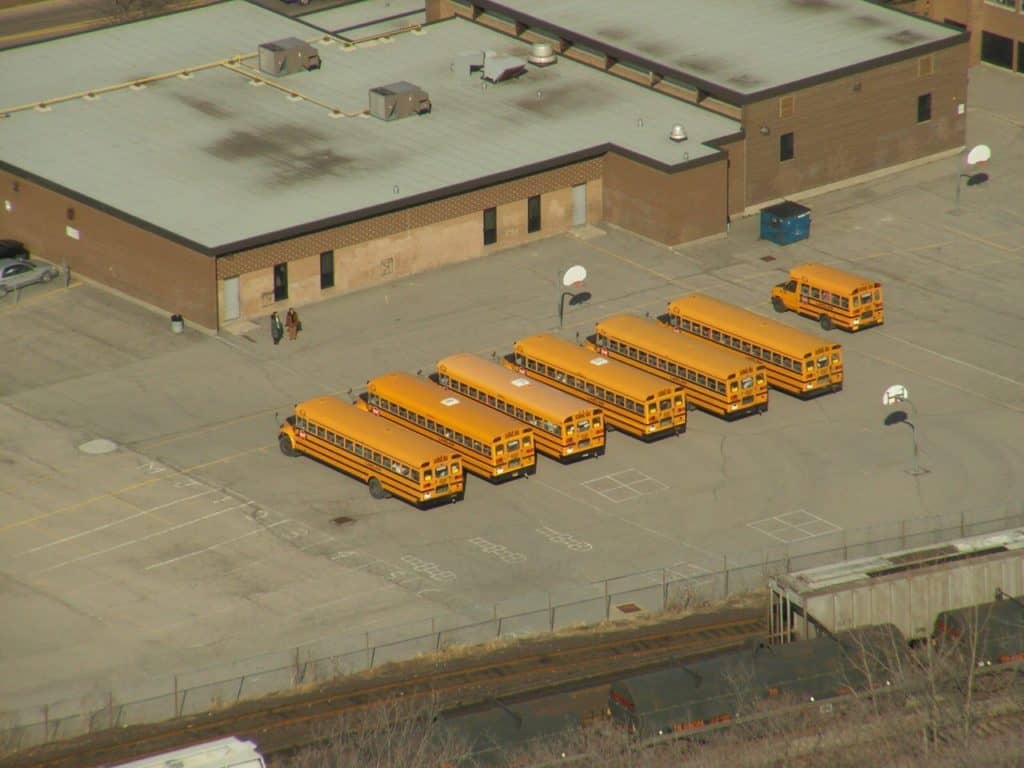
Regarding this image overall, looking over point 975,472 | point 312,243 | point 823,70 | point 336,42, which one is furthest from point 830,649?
point 336,42

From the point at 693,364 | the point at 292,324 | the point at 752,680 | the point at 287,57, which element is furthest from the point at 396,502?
the point at 287,57

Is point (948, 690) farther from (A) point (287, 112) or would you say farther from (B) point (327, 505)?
(A) point (287, 112)

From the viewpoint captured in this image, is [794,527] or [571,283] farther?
[571,283]

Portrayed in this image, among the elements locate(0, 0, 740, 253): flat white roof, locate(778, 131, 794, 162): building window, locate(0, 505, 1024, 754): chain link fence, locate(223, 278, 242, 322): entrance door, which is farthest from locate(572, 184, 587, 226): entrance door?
locate(0, 505, 1024, 754): chain link fence

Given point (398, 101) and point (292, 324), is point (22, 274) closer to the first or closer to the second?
point (292, 324)

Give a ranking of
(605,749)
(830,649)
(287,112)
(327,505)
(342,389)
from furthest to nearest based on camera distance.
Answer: (287,112)
(342,389)
(327,505)
(830,649)
(605,749)
